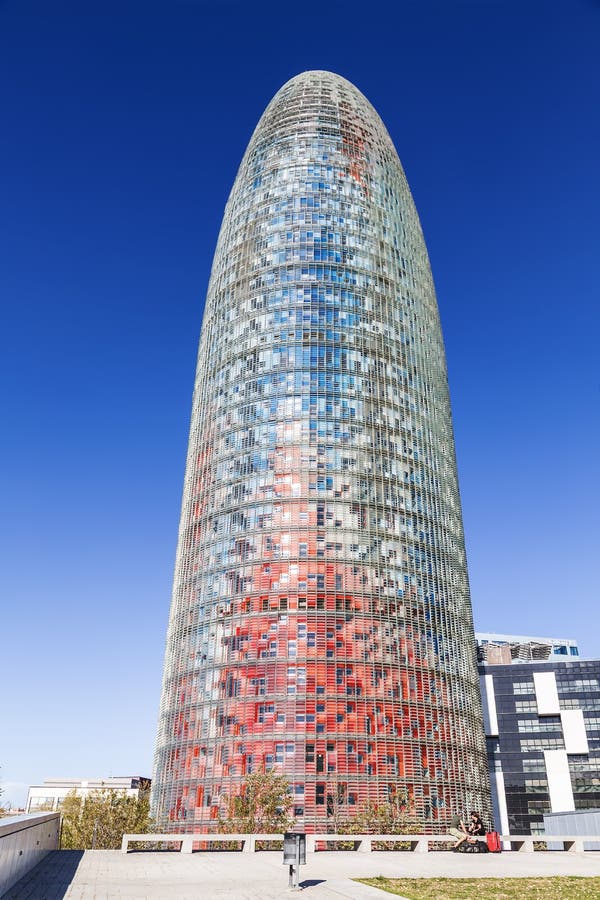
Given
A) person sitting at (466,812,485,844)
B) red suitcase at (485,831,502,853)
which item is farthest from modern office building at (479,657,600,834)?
red suitcase at (485,831,502,853)

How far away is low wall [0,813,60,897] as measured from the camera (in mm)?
25422

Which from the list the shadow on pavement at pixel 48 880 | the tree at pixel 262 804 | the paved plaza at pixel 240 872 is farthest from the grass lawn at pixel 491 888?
the tree at pixel 262 804

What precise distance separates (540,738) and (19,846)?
152 metres

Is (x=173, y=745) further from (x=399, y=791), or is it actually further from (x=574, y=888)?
(x=574, y=888)

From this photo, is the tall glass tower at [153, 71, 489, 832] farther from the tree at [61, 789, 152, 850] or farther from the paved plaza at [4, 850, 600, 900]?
the paved plaza at [4, 850, 600, 900]

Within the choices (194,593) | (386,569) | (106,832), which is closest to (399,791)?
(386,569)

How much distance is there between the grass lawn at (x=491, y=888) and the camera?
26.5 metres

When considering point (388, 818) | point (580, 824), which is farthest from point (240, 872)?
point (388, 818)

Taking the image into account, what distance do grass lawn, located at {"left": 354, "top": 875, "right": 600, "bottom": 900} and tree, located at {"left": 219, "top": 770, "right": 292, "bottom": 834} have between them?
2752 inches

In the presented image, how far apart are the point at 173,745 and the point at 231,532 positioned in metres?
39.9

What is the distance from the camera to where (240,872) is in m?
35.0

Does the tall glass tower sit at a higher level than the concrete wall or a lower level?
higher

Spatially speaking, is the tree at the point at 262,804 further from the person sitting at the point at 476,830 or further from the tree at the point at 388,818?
the person sitting at the point at 476,830

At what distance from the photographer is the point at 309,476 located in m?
134
